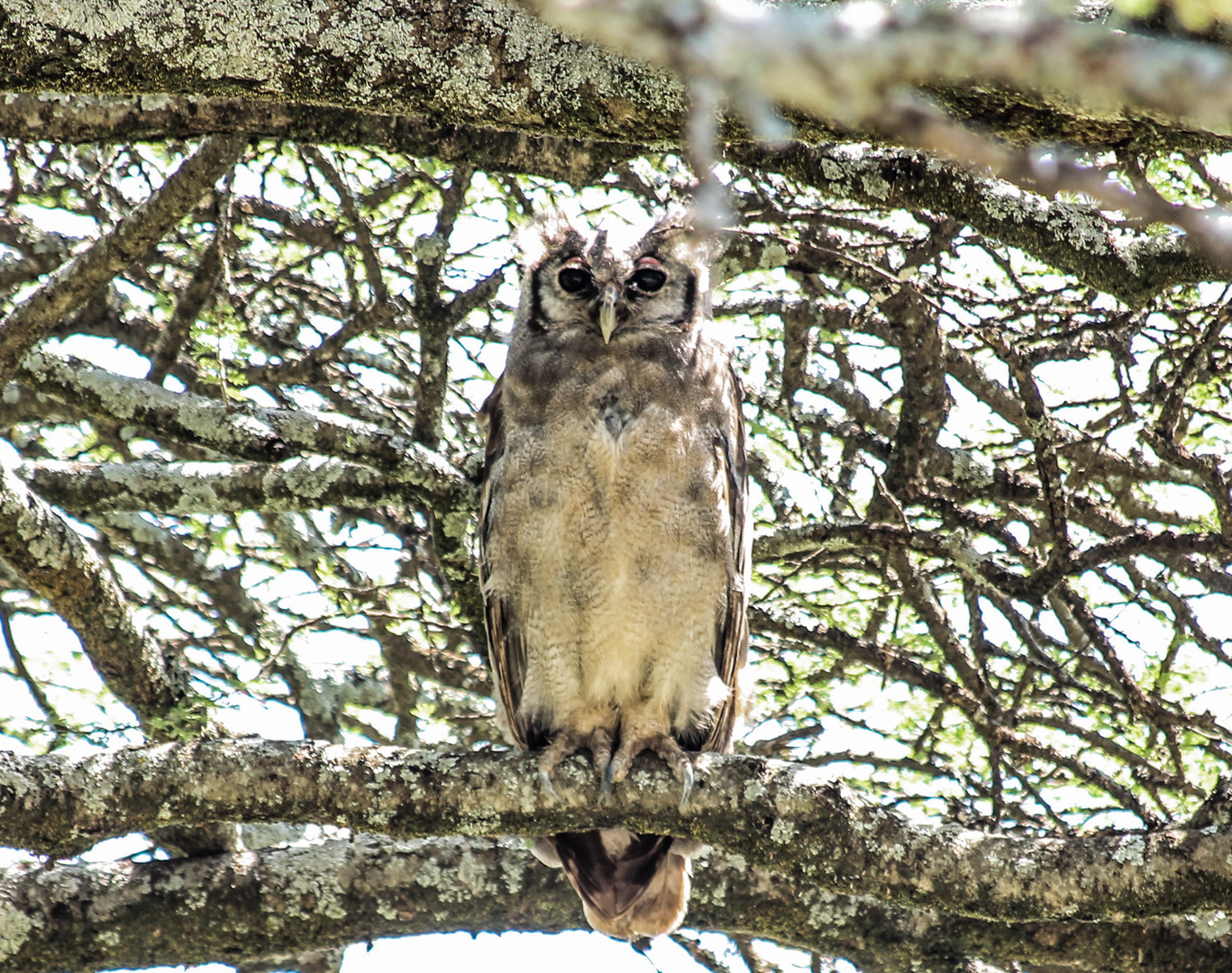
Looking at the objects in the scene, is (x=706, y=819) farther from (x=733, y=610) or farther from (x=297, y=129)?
(x=297, y=129)

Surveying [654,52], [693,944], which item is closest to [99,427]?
[693,944]

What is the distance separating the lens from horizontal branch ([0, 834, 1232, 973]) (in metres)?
3.51

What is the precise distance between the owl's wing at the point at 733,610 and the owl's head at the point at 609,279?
553 mm

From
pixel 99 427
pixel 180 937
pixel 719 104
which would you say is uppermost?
pixel 99 427

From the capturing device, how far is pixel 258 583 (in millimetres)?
5793

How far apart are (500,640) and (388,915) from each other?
110cm

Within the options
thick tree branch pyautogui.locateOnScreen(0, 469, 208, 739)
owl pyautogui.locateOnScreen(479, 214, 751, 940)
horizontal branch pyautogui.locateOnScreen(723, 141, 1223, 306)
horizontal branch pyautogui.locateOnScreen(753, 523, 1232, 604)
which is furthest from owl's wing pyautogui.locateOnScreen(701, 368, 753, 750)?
thick tree branch pyautogui.locateOnScreen(0, 469, 208, 739)

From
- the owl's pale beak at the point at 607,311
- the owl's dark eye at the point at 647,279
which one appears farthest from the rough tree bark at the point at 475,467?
the owl's pale beak at the point at 607,311

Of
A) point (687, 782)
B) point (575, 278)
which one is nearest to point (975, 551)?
point (687, 782)

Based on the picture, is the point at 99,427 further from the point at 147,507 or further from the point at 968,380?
the point at 968,380

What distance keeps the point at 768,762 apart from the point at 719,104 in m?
1.89

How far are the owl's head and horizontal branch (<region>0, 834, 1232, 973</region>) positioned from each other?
2.03m

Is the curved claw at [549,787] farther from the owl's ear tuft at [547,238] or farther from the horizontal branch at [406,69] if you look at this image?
the owl's ear tuft at [547,238]

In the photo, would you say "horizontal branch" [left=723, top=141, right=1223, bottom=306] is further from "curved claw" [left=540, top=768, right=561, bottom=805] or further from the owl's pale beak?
"curved claw" [left=540, top=768, right=561, bottom=805]
